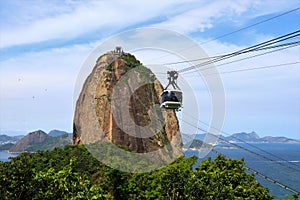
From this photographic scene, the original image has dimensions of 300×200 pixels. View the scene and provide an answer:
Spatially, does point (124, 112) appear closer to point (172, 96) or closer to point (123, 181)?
point (123, 181)

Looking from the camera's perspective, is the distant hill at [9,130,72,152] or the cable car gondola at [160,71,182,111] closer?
the cable car gondola at [160,71,182,111]

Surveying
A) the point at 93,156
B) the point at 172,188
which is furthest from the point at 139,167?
the point at 172,188

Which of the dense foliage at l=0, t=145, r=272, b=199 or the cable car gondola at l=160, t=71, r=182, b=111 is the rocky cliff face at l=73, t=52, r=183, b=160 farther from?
the cable car gondola at l=160, t=71, r=182, b=111

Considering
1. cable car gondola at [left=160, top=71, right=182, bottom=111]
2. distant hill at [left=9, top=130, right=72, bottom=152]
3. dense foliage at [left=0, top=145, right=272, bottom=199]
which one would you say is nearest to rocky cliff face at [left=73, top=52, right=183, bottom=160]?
dense foliage at [left=0, top=145, right=272, bottom=199]

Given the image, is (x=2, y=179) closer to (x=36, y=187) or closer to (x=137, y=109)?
(x=36, y=187)

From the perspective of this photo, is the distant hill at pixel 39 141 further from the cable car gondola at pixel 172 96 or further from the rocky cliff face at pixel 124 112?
the cable car gondola at pixel 172 96
